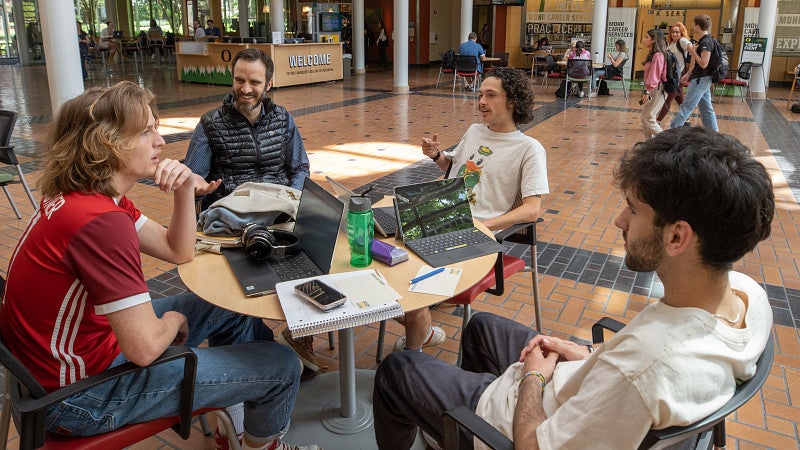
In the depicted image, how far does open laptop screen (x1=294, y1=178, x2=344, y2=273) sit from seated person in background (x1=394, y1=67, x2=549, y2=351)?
924mm

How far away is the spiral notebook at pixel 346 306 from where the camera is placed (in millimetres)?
1523

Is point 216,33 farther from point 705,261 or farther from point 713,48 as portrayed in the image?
point 705,261

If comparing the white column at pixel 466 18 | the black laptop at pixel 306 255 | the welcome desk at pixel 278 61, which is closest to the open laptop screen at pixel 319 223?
the black laptop at pixel 306 255

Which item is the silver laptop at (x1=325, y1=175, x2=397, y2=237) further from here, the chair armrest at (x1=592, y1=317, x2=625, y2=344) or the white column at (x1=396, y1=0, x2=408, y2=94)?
the white column at (x1=396, y1=0, x2=408, y2=94)

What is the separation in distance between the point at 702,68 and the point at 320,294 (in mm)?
6946

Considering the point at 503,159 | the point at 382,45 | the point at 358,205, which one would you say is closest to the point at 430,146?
the point at 503,159

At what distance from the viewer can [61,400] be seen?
138 centimetres

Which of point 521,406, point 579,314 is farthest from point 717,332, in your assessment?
point 579,314

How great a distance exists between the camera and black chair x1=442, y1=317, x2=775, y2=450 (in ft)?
3.59

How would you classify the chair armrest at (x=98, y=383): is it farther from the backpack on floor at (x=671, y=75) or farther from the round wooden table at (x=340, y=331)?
the backpack on floor at (x=671, y=75)

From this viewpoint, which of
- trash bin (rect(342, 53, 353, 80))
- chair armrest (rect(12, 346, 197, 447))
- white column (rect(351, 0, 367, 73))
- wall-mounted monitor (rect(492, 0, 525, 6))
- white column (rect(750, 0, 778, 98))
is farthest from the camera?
wall-mounted monitor (rect(492, 0, 525, 6))

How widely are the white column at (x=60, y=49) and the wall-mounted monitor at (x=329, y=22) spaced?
9745 millimetres

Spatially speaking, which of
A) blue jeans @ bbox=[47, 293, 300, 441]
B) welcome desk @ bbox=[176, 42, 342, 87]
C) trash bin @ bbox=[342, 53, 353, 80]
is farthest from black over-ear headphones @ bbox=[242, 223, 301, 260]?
trash bin @ bbox=[342, 53, 353, 80]

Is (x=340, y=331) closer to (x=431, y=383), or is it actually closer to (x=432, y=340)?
(x=431, y=383)
